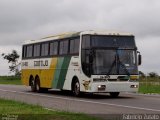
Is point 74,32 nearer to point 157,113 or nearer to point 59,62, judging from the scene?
point 59,62

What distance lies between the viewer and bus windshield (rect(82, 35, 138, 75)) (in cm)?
2683

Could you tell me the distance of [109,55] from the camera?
26984mm

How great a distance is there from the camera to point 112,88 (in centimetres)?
2677

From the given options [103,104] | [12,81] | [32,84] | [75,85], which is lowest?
[103,104]

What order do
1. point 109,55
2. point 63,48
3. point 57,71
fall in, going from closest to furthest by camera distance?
point 109,55
point 63,48
point 57,71

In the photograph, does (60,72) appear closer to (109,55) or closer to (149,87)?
(109,55)

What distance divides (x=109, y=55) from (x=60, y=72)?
15.9 ft

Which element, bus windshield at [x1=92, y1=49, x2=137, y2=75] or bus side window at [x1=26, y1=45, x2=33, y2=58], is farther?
bus side window at [x1=26, y1=45, x2=33, y2=58]

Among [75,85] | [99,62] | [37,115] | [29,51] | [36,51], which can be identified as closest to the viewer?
[37,115]

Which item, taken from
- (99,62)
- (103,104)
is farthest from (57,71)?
(103,104)

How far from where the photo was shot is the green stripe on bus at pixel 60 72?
3003cm

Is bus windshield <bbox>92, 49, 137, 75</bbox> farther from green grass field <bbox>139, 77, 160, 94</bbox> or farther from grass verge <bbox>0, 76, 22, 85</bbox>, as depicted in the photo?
grass verge <bbox>0, 76, 22, 85</bbox>

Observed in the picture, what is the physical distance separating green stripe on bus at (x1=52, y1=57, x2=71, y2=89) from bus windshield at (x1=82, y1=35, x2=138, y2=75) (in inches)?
101

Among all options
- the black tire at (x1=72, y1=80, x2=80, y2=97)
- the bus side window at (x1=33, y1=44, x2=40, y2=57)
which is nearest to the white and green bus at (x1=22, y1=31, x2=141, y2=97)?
the black tire at (x1=72, y1=80, x2=80, y2=97)
